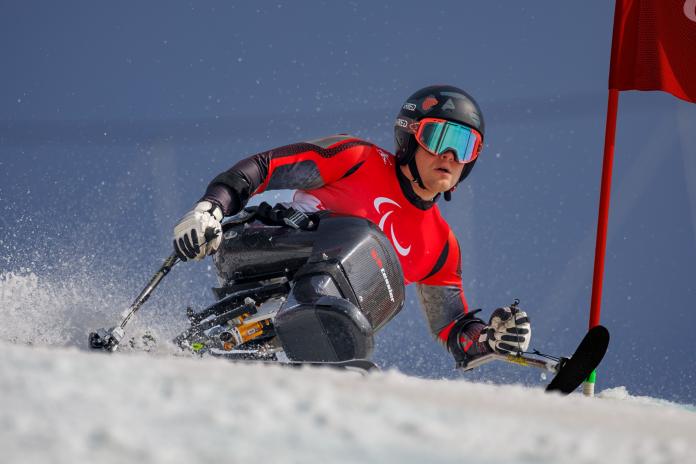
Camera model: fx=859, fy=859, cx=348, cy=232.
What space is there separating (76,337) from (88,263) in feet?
4.19

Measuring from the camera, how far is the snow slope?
3.47ft

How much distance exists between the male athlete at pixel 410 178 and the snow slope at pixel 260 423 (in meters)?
2.15

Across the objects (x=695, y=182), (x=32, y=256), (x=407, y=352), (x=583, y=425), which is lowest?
(x=407, y=352)

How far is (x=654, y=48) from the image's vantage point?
4426 millimetres

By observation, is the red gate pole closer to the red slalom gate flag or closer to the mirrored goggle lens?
the red slalom gate flag

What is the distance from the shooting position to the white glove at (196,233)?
127 inches

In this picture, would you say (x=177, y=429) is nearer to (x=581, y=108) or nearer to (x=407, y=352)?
(x=407, y=352)

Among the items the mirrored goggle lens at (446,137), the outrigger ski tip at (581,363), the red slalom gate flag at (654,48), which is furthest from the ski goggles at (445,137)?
the outrigger ski tip at (581,363)

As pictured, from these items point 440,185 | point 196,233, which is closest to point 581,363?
point 440,185

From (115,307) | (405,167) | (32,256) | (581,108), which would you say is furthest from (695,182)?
(32,256)

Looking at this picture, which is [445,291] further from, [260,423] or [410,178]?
[260,423]

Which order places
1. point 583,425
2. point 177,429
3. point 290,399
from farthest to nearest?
point 583,425 → point 290,399 → point 177,429

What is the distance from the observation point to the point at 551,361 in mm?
3484

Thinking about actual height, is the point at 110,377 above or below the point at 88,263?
above
